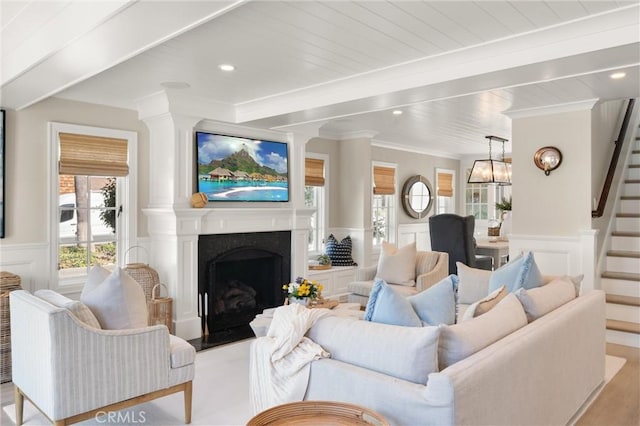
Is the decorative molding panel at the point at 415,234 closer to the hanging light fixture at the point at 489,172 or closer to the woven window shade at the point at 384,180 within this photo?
the woven window shade at the point at 384,180

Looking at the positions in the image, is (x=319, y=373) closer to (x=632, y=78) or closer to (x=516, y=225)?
(x=632, y=78)

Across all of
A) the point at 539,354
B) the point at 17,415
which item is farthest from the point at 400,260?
the point at 17,415

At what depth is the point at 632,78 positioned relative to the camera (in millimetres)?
3496

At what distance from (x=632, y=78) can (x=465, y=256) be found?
277 cm

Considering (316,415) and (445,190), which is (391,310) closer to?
(316,415)

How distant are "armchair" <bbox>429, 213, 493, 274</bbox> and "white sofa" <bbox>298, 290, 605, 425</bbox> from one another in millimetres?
3073

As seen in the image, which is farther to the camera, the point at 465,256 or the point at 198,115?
the point at 465,256

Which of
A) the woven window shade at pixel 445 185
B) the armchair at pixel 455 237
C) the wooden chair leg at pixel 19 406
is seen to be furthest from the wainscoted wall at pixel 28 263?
the woven window shade at pixel 445 185

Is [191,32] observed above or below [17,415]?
above

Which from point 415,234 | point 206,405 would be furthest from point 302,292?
point 415,234

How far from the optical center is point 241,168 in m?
5.11

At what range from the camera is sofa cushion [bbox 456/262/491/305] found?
3977mm

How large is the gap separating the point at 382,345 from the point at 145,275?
319 centimetres

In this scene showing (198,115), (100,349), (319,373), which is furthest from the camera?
(198,115)
